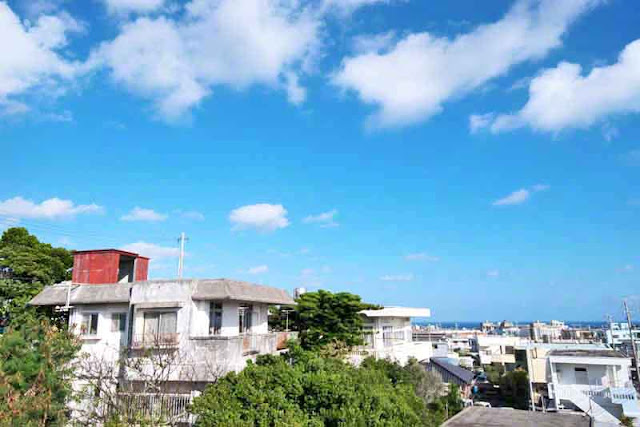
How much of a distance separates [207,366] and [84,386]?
12.5 feet

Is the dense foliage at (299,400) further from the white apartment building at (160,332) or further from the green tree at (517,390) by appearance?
the green tree at (517,390)

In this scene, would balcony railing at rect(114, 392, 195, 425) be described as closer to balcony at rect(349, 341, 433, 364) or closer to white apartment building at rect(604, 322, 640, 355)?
balcony at rect(349, 341, 433, 364)

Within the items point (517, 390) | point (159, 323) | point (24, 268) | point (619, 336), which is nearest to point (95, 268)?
point (159, 323)

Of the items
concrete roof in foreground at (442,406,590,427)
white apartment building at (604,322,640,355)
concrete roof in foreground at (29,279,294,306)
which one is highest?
concrete roof in foreground at (29,279,294,306)

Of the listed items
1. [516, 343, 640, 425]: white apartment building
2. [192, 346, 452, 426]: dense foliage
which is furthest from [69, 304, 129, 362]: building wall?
[516, 343, 640, 425]: white apartment building

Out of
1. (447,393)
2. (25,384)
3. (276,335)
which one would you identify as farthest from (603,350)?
(25,384)

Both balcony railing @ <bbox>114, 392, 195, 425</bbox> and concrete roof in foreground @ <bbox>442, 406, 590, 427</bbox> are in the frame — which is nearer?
balcony railing @ <bbox>114, 392, 195, 425</bbox>

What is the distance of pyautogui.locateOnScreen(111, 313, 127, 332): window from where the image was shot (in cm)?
1645

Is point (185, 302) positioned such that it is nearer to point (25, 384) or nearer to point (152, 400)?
point (152, 400)

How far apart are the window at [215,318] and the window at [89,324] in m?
4.54

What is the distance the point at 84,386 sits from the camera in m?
13.8

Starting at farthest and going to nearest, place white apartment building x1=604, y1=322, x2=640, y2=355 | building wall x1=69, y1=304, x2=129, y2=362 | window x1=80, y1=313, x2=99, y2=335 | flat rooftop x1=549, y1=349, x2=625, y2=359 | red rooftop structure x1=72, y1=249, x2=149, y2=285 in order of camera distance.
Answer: white apartment building x1=604, y1=322, x2=640, y2=355 → flat rooftop x1=549, y1=349, x2=625, y2=359 → red rooftop structure x1=72, y1=249, x2=149, y2=285 → window x1=80, y1=313, x2=99, y2=335 → building wall x1=69, y1=304, x2=129, y2=362

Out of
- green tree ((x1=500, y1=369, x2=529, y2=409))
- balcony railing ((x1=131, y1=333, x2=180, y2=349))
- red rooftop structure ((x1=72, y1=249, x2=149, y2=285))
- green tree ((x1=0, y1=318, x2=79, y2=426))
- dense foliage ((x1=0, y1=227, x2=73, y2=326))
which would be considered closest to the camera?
green tree ((x1=0, y1=318, x2=79, y2=426))

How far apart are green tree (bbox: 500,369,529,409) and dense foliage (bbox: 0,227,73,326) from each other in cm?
3257
